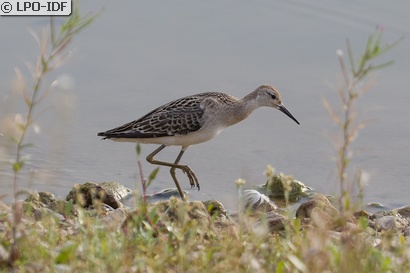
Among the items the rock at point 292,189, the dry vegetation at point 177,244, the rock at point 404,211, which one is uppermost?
the dry vegetation at point 177,244

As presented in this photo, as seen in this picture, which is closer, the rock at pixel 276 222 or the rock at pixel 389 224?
the rock at pixel 276 222

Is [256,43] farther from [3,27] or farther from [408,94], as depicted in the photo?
[3,27]

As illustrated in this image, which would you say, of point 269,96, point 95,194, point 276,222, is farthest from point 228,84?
point 276,222

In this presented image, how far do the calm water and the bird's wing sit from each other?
1.40 ft

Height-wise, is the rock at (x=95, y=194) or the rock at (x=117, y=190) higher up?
the rock at (x=95, y=194)

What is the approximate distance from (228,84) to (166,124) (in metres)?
2.14

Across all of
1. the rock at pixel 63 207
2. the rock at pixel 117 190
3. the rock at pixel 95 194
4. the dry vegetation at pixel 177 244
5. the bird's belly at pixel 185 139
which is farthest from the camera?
the bird's belly at pixel 185 139

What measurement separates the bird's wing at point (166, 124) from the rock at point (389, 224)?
246 cm

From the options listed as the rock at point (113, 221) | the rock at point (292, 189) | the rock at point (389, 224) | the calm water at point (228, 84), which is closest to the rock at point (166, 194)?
the calm water at point (228, 84)

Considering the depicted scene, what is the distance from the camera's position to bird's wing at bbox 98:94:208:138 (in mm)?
9828

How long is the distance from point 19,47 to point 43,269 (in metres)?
7.10

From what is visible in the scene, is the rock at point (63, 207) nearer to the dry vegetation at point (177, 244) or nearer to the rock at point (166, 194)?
the dry vegetation at point (177, 244)

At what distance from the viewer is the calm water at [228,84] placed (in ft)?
33.8

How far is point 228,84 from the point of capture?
39.0ft
